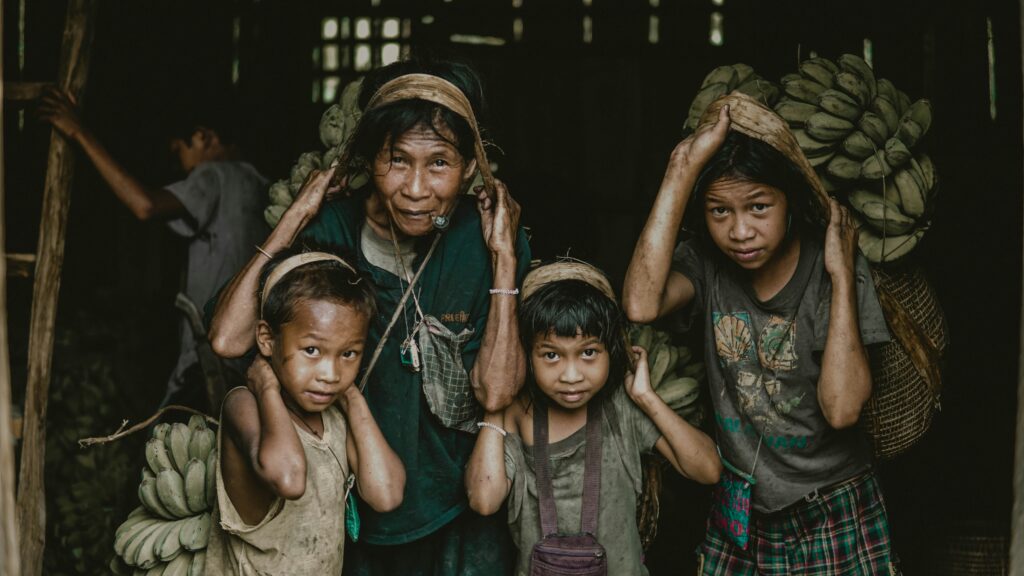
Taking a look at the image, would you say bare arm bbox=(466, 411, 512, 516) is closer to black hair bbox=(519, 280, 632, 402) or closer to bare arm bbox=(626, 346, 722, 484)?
black hair bbox=(519, 280, 632, 402)

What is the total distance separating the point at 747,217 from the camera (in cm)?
342

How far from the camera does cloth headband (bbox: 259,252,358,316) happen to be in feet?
10.7

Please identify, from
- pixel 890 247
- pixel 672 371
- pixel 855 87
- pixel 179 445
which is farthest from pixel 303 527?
pixel 855 87

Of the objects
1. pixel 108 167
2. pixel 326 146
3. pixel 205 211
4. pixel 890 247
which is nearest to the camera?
pixel 890 247

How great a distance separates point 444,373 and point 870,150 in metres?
1.62

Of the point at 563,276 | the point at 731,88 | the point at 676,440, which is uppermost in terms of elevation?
the point at 731,88

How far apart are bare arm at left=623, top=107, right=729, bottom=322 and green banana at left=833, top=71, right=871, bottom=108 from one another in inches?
21.8

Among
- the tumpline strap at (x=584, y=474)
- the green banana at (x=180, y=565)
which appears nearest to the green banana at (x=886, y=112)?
the tumpline strap at (x=584, y=474)

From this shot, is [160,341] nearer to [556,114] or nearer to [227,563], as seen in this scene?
[556,114]

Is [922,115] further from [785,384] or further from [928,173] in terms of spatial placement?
[785,384]

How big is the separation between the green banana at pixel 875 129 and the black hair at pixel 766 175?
1.12 ft

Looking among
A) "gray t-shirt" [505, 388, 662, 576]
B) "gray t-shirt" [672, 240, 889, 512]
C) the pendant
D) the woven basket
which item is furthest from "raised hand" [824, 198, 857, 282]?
the pendant

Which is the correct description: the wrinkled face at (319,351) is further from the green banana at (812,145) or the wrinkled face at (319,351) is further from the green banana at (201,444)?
the green banana at (812,145)

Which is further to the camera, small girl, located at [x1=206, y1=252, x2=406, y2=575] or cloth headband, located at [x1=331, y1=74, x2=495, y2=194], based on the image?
cloth headband, located at [x1=331, y1=74, x2=495, y2=194]
